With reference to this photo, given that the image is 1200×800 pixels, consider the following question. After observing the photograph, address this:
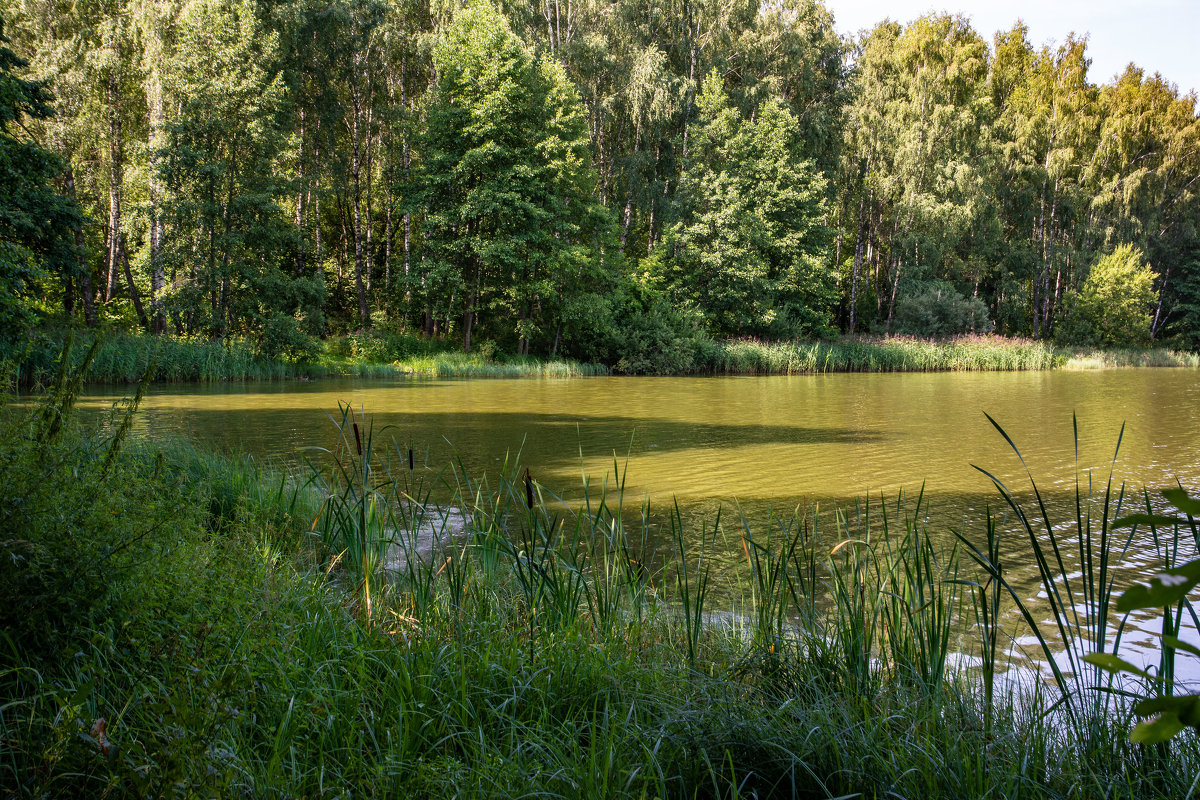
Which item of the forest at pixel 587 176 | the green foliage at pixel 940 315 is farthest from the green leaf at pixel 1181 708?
the green foliage at pixel 940 315

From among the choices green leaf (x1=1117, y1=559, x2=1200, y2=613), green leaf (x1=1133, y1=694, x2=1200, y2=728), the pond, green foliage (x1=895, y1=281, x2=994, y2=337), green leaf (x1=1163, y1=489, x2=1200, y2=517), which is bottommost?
the pond

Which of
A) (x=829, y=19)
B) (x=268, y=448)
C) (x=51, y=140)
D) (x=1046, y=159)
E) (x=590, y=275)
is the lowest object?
(x=268, y=448)

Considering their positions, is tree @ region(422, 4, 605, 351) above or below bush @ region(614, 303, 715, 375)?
above

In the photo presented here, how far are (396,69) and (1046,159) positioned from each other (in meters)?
31.4

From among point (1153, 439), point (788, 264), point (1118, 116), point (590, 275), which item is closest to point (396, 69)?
point (590, 275)

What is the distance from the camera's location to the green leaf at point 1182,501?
688mm

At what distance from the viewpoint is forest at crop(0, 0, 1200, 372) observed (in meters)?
22.8

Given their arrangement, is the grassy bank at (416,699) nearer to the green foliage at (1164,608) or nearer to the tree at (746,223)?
the green foliage at (1164,608)

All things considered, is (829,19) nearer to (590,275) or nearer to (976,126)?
(976,126)

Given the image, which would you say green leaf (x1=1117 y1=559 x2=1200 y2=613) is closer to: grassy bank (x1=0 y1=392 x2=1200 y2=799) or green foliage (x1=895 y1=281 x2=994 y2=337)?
grassy bank (x1=0 y1=392 x2=1200 y2=799)

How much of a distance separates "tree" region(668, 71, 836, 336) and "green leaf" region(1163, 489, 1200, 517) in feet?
104

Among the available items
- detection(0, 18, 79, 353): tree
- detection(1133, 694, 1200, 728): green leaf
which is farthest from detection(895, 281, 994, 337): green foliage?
detection(1133, 694, 1200, 728): green leaf

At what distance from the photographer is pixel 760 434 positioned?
38.8 ft

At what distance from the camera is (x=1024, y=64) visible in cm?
4103
